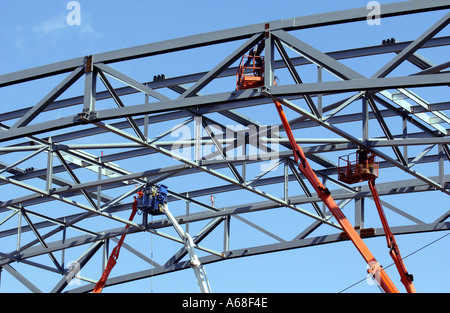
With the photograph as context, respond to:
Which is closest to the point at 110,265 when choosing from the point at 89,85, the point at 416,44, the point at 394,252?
the point at 394,252

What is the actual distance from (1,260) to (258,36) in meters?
21.4

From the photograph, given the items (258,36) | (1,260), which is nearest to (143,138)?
(258,36)

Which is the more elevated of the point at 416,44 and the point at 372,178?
the point at 416,44

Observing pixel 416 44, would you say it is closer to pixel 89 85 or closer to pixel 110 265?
pixel 89 85

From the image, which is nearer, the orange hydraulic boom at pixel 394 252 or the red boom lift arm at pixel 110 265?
the orange hydraulic boom at pixel 394 252

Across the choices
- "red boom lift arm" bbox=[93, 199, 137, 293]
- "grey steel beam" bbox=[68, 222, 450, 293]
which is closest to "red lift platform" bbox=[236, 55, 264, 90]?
"grey steel beam" bbox=[68, 222, 450, 293]

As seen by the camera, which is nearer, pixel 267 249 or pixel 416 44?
pixel 416 44

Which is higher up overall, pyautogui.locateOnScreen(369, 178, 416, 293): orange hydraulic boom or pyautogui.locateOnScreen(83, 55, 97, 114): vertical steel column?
pyautogui.locateOnScreen(83, 55, 97, 114): vertical steel column

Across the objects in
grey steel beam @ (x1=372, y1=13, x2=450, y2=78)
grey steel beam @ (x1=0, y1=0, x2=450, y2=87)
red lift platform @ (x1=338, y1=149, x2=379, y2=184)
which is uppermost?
grey steel beam @ (x1=0, y1=0, x2=450, y2=87)

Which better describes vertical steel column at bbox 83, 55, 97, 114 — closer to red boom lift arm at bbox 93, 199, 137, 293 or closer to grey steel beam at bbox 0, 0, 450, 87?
grey steel beam at bbox 0, 0, 450, 87

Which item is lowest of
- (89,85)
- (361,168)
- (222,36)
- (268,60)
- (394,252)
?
(394,252)

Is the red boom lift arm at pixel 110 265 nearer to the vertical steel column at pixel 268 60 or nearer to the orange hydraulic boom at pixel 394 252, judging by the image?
the orange hydraulic boom at pixel 394 252

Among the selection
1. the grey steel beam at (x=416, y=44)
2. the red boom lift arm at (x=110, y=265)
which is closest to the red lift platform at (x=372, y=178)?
the grey steel beam at (x=416, y=44)

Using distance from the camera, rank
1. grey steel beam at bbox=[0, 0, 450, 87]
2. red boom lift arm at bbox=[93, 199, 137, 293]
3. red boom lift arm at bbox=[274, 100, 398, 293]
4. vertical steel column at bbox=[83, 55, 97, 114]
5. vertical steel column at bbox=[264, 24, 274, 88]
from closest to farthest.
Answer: grey steel beam at bbox=[0, 0, 450, 87] < vertical steel column at bbox=[264, 24, 274, 88] < vertical steel column at bbox=[83, 55, 97, 114] < red boom lift arm at bbox=[274, 100, 398, 293] < red boom lift arm at bbox=[93, 199, 137, 293]
